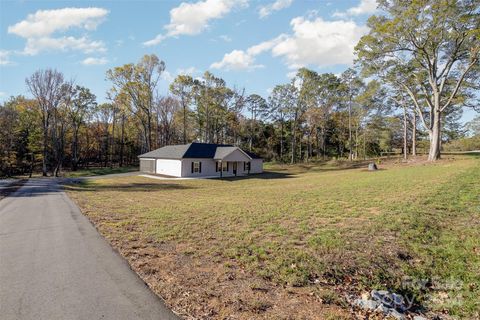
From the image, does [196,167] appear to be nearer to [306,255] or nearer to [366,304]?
[306,255]

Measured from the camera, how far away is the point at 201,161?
1202 inches

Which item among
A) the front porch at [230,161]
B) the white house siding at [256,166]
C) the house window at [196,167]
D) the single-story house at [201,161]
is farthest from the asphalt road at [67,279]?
the white house siding at [256,166]

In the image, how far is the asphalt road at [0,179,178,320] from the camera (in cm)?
358

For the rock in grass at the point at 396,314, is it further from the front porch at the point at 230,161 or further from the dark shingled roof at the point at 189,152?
the front porch at the point at 230,161

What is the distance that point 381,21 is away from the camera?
886 inches

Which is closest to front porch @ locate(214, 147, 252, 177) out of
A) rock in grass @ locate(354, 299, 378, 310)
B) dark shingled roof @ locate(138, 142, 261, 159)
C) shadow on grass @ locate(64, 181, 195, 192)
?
dark shingled roof @ locate(138, 142, 261, 159)

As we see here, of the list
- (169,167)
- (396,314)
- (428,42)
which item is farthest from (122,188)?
(428,42)

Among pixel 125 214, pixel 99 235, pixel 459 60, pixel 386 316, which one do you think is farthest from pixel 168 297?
pixel 459 60

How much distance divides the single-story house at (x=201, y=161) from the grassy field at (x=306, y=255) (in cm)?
1979

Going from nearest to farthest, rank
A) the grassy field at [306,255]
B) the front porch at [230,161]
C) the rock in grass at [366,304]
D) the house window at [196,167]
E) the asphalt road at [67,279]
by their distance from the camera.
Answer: the asphalt road at [67,279]
the rock in grass at [366,304]
the grassy field at [306,255]
the house window at [196,167]
the front porch at [230,161]

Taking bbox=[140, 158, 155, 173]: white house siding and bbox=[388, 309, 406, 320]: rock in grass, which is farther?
bbox=[140, 158, 155, 173]: white house siding

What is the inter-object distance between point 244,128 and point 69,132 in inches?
1252

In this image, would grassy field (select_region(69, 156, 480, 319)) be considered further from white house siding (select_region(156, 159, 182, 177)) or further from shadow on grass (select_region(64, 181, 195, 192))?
white house siding (select_region(156, 159, 182, 177))

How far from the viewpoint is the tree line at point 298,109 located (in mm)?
21250
